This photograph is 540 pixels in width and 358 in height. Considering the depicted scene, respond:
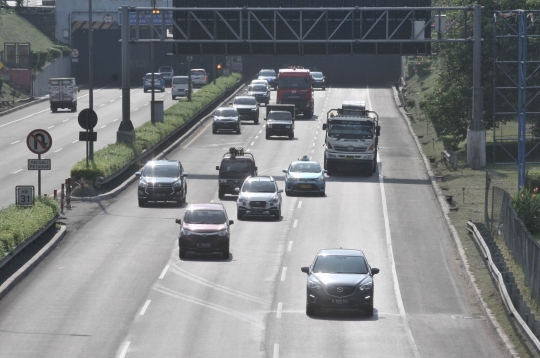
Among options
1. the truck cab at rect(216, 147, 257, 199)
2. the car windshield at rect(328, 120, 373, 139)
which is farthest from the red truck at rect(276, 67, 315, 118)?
the truck cab at rect(216, 147, 257, 199)

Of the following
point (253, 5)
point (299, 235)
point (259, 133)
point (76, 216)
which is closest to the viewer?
point (299, 235)

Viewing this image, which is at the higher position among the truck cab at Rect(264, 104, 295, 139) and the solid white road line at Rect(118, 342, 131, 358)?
the truck cab at Rect(264, 104, 295, 139)

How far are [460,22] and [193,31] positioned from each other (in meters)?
15.5

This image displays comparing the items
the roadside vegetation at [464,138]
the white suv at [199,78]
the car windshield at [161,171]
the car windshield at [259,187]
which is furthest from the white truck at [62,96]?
the car windshield at [259,187]

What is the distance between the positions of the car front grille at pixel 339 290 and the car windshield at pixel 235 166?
2249cm

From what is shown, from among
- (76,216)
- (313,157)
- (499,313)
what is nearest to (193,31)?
(313,157)

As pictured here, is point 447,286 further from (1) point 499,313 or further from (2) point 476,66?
(2) point 476,66

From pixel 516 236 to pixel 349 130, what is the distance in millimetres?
23623

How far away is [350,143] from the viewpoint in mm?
56375

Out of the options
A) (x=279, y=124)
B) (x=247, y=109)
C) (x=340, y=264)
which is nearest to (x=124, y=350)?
(x=340, y=264)

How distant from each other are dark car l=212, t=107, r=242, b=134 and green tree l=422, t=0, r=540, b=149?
1628cm

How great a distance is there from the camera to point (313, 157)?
64.2 meters

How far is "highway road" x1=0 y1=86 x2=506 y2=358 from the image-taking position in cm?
2439

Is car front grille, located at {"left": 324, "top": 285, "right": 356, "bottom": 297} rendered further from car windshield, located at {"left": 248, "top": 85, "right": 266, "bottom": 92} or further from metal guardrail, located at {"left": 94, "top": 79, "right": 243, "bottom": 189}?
car windshield, located at {"left": 248, "top": 85, "right": 266, "bottom": 92}
